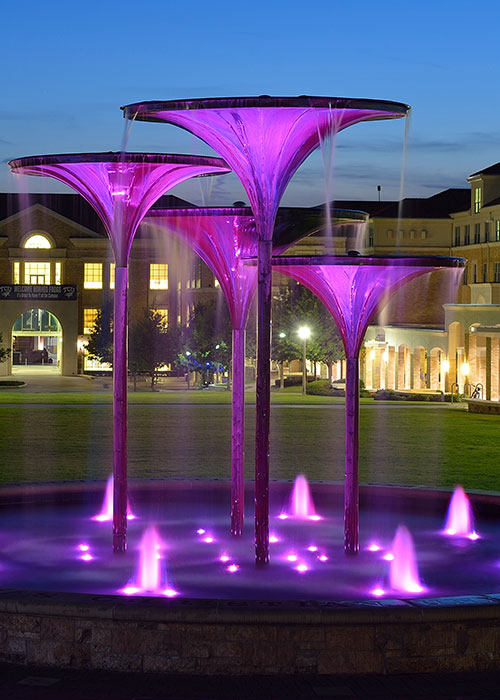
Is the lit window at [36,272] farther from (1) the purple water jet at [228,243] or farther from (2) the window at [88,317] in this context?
(1) the purple water jet at [228,243]

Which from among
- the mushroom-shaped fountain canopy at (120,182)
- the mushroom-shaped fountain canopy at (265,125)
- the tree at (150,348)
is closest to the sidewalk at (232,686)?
the mushroom-shaped fountain canopy at (265,125)

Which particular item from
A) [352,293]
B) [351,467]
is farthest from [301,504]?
[352,293]

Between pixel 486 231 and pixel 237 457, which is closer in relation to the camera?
pixel 237 457

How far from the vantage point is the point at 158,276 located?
238 feet

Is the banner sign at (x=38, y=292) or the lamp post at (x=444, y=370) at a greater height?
the banner sign at (x=38, y=292)

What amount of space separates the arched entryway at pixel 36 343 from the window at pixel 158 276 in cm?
691

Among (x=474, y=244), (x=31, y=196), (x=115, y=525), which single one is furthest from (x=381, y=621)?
(x=31, y=196)

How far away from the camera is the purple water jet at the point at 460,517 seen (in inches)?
515

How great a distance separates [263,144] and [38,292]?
195 feet

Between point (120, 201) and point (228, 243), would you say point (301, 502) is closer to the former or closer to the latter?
point (228, 243)

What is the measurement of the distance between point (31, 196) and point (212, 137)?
64.8 m

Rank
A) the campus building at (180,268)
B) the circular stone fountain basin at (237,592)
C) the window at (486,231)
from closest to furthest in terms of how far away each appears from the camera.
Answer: the circular stone fountain basin at (237,592)
the campus building at (180,268)
the window at (486,231)

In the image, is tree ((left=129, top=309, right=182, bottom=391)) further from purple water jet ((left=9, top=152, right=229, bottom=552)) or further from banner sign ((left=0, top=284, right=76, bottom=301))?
purple water jet ((left=9, top=152, right=229, bottom=552))

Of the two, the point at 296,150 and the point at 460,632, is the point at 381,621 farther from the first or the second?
the point at 296,150
